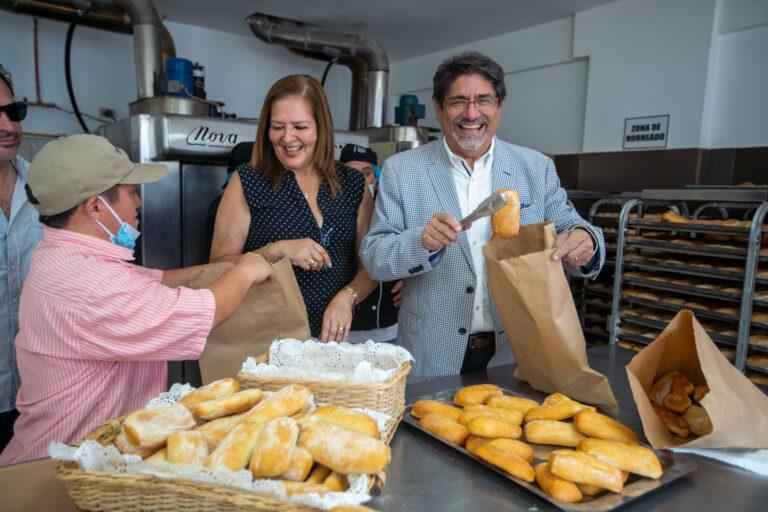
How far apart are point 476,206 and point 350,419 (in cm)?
110

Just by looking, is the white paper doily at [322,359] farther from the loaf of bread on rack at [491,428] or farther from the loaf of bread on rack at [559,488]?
the loaf of bread on rack at [559,488]

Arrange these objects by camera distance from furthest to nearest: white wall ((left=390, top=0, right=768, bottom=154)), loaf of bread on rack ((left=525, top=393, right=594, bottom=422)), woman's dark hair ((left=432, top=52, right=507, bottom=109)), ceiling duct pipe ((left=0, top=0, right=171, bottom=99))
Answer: white wall ((left=390, top=0, right=768, bottom=154)) < ceiling duct pipe ((left=0, top=0, right=171, bottom=99)) < woman's dark hair ((left=432, top=52, right=507, bottom=109)) < loaf of bread on rack ((left=525, top=393, right=594, bottom=422))

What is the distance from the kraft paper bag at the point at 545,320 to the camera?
1212 mm

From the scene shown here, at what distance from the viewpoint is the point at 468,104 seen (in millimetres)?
1687

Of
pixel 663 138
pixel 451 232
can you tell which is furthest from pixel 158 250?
pixel 663 138

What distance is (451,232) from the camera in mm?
1420

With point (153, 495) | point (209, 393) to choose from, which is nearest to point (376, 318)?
point (209, 393)

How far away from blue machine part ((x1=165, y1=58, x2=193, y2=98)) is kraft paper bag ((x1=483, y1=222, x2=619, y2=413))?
267 cm

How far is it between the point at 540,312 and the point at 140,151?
251cm

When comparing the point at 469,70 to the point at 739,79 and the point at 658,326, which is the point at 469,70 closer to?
the point at 658,326

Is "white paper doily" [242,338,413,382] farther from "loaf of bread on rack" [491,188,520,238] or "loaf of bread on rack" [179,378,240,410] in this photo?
"loaf of bread on rack" [491,188,520,238]

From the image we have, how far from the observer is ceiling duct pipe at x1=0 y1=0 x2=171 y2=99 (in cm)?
357

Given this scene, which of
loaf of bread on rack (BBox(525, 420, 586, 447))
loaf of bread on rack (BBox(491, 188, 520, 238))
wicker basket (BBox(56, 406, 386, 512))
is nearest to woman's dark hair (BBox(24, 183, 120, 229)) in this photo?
wicker basket (BBox(56, 406, 386, 512))

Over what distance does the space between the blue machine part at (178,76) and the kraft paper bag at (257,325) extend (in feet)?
7.46
